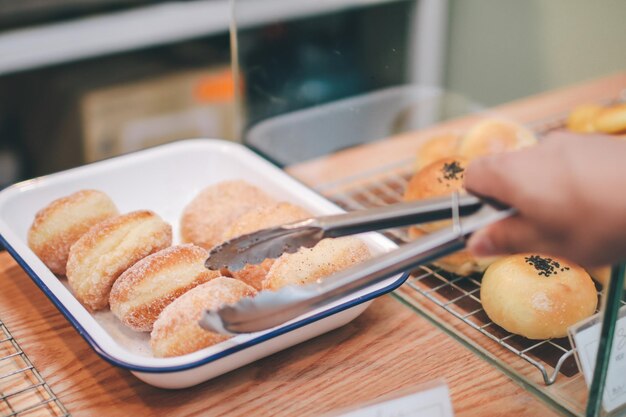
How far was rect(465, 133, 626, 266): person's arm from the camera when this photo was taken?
17.8 inches

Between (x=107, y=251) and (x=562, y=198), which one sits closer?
(x=562, y=198)

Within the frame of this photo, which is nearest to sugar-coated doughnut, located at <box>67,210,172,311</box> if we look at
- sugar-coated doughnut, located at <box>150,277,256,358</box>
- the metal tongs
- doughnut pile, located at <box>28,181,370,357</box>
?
doughnut pile, located at <box>28,181,370,357</box>

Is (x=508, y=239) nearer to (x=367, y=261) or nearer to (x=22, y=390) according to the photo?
(x=367, y=261)

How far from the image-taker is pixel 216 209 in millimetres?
984

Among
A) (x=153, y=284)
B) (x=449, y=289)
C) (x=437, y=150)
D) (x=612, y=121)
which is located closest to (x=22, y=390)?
(x=153, y=284)

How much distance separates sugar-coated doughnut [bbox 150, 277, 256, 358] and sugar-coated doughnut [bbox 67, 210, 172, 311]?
115 millimetres

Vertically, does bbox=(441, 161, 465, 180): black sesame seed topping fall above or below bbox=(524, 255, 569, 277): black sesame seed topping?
above

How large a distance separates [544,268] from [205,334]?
1.31ft

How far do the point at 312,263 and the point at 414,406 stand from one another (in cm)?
21

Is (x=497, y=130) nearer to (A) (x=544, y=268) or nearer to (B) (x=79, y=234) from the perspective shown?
(A) (x=544, y=268)

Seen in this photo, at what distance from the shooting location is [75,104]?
1.88m

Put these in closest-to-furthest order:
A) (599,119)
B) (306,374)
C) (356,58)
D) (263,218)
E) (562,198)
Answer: (562,198) < (306,374) < (263,218) < (599,119) < (356,58)

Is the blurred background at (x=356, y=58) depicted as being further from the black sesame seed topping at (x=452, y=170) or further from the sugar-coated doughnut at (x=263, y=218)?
the sugar-coated doughnut at (x=263, y=218)

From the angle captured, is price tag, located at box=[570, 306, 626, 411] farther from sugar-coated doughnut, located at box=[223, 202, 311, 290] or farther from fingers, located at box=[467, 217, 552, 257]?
sugar-coated doughnut, located at box=[223, 202, 311, 290]
